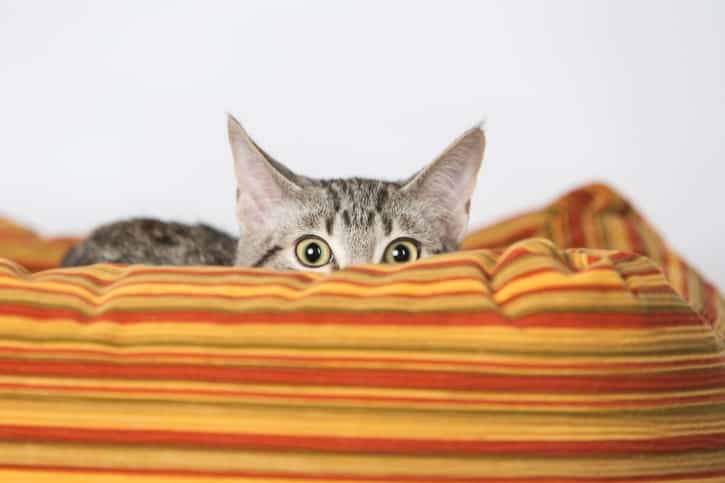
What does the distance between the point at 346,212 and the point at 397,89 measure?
113 centimetres

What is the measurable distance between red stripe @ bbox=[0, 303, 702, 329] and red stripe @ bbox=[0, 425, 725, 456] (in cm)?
14

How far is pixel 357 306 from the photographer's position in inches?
41.5

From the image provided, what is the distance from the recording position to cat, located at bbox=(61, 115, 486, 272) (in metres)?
1.56

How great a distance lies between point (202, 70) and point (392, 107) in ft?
2.00

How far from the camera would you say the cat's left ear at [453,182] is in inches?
62.2

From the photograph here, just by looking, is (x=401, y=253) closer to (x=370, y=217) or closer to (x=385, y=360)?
(x=370, y=217)

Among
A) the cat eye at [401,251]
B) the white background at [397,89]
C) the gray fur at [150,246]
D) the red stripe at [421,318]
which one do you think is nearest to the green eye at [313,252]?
the cat eye at [401,251]

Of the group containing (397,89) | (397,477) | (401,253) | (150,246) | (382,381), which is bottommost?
(397,477)

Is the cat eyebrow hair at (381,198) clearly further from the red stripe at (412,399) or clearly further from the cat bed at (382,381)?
the red stripe at (412,399)

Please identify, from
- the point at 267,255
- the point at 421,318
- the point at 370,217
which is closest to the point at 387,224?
the point at 370,217

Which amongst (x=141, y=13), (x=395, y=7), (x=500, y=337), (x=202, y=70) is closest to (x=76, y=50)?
(x=141, y=13)

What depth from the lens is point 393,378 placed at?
103 cm

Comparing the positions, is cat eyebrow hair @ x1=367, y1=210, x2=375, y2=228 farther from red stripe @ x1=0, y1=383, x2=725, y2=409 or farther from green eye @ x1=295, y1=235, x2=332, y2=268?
red stripe @ x1=0, y1=383, x2=725, y2=409

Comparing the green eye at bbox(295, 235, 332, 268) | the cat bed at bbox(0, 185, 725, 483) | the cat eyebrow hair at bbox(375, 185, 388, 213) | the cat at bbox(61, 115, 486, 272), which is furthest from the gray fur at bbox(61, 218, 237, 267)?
the cat bed at bbox(0, 185, 725, 483)
